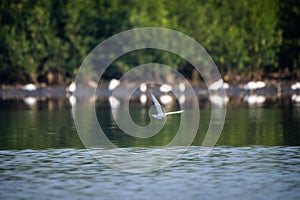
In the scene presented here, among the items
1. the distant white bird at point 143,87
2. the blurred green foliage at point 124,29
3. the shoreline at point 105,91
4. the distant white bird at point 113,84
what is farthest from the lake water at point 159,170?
the blurred green foliage at point 124,29

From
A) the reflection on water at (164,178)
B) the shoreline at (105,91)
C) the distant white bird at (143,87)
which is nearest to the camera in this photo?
the reflection on water at (164,178)

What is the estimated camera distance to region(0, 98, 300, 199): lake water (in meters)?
17.8

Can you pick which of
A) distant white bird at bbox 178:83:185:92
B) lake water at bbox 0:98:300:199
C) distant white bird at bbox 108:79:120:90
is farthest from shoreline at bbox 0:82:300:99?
lake water at bbox 0:98:300:199

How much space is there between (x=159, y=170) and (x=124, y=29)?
1797 inches

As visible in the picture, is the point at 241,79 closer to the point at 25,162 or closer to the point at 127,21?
the point at 127,21

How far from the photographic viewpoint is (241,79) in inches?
2672

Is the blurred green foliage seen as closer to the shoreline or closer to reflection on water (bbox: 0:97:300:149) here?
the shoreline

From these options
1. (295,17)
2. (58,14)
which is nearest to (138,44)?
(58,14)

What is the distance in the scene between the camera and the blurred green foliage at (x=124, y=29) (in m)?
65.8

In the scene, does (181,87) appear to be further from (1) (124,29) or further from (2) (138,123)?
(2) (138,123)

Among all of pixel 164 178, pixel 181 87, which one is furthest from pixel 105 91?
pixel 164 178

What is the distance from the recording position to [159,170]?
67.1ft

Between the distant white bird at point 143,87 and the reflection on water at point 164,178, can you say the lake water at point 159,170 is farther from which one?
the distant white bird at point 143,87

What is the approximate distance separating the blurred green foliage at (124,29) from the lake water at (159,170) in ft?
108
